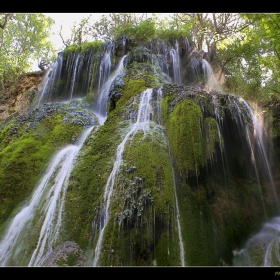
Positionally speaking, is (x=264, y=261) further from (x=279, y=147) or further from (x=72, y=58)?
(x=72, y=58)

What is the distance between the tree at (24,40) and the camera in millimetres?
20891

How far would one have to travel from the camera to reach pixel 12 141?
9.15 metres

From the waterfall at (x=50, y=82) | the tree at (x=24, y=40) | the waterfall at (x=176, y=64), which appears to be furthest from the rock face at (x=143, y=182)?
the tree at (x=24, y=40)

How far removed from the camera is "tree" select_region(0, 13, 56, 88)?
20.9 metres

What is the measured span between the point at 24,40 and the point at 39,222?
20414 mm

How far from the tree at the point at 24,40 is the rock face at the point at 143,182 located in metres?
12.9

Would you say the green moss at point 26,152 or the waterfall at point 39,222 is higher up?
the green moss at point 26,152

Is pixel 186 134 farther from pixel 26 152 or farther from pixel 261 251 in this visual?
pixel 26 152

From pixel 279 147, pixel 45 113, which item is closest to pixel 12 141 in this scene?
pixel 45 113

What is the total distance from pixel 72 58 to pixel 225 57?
33.2 ft

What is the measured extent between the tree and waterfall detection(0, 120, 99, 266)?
16647 millimetres

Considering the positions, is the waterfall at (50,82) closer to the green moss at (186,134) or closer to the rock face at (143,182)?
the rock face at (143,182)

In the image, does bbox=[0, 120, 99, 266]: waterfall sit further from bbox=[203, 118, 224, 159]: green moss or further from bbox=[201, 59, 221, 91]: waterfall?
bbox=[201, 59, 221, 91]: waterfall

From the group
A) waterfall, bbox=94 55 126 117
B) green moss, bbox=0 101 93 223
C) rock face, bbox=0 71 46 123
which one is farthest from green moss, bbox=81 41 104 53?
green moss, bbox=0 101 93 223
